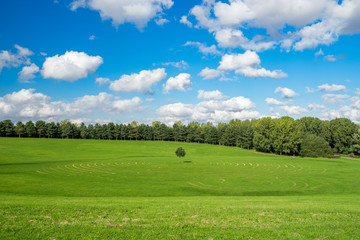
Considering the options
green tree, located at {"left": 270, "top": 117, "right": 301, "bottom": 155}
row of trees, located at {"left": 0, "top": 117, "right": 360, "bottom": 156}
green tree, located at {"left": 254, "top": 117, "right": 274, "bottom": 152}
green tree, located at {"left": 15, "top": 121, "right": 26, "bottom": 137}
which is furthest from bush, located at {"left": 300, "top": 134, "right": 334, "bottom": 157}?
green tree, located at {"left": 15, "top": 121, "right": 26, "bottom": 137}

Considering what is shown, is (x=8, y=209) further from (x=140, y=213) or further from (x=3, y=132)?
(x=3, y=132)

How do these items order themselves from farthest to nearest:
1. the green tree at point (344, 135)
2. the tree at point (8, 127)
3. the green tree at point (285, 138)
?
the tree at point (8, 127) → the green tree at point (344, 135) → the green tree at point (285, 138)

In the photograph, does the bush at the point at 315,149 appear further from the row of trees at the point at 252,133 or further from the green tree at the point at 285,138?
the green tree at the point at 285,138

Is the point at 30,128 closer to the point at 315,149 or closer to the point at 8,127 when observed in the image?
the point at 8,127

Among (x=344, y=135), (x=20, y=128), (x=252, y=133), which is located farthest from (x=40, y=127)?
(x=344, y=135)

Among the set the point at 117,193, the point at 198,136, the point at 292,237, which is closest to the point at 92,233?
the point at 292,237

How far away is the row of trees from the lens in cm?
10507

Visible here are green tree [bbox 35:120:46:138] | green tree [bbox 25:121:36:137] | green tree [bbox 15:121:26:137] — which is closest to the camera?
green tree [bbox 15:121:26:137]

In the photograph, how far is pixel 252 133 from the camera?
132500 mm

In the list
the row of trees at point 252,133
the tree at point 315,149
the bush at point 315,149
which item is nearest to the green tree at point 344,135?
the row of trees at point 252,133

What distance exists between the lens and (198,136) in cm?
16038

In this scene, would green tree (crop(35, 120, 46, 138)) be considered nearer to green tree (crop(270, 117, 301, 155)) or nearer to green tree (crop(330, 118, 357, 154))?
green tree (crop(270, 117, 301, 155))

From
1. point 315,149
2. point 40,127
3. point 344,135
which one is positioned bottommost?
point 315,149

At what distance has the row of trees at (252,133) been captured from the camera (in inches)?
4137
